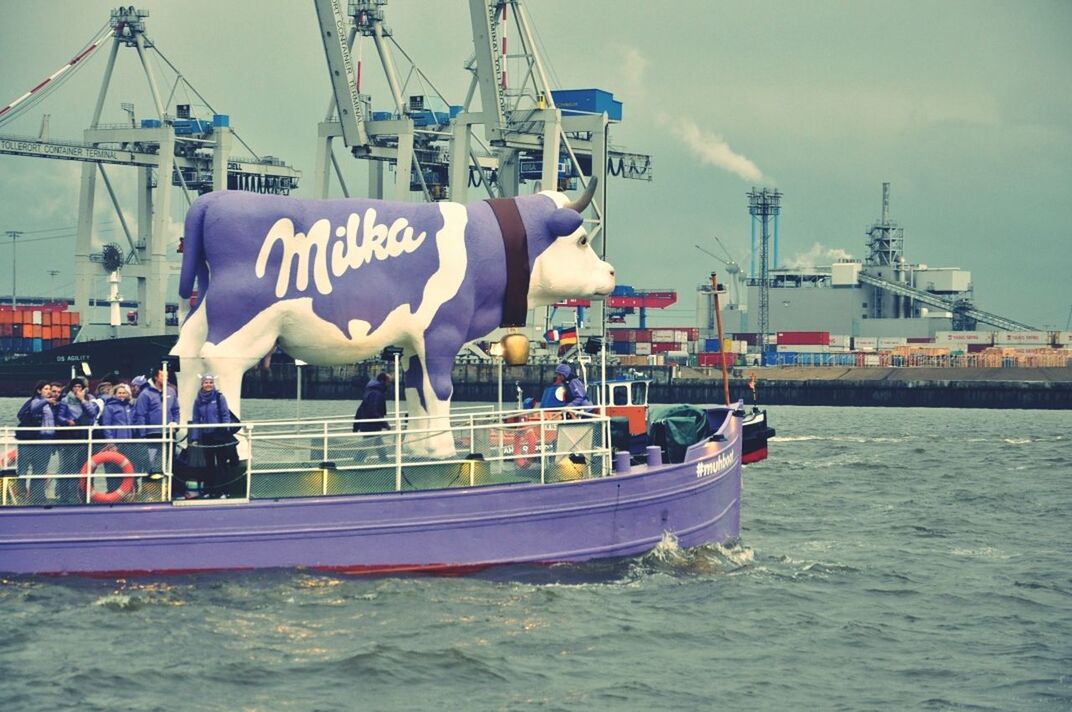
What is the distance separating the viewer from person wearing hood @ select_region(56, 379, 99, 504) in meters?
18.6

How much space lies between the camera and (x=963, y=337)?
454 feet

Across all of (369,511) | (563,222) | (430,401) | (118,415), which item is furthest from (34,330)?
(369,511)

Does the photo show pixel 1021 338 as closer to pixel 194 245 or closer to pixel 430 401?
pixel 430 401

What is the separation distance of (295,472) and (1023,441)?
39.5 meters

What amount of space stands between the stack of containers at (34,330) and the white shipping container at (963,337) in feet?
241

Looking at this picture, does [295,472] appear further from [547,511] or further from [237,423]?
[547,511]

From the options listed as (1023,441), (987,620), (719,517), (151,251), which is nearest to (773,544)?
(719,517)

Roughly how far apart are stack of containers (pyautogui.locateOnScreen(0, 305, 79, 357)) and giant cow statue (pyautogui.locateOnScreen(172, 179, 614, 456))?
93.0 metres

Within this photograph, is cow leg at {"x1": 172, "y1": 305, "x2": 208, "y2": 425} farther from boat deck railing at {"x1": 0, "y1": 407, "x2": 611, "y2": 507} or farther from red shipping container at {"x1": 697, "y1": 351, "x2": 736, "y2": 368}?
red shipping container at {"x1": 697, "y1": 351, "x2": 736, "y2": 368}

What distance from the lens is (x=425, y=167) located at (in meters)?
88.2

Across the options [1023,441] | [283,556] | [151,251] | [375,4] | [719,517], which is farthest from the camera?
[151,251]

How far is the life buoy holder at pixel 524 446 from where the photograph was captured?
2028 centimetres

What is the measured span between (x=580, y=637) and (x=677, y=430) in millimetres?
6634

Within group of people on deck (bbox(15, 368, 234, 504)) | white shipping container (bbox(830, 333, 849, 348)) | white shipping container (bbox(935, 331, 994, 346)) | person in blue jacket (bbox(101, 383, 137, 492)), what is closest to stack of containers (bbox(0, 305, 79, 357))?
white shipping container (bbox(830, 333, 849, 348))
